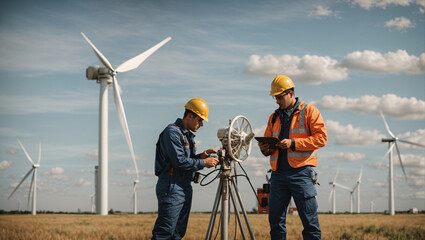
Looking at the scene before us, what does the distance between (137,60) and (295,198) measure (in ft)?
90.4

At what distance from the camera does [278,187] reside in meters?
7.27

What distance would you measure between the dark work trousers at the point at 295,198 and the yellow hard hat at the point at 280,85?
4.27 feet

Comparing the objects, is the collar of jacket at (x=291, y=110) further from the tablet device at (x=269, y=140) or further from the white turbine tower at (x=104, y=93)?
the white turbine tower at (x=104, y=93)

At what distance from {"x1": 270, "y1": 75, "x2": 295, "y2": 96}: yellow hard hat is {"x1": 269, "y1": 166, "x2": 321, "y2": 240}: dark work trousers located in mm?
1300

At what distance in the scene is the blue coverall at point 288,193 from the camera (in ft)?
23.0

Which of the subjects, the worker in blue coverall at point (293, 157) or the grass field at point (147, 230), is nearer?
the worker in blue coverall at point (293, 157)

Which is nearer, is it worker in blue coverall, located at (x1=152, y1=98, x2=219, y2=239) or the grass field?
worker in blue coverall, located at (x1=152, y1=98, x2=219, y2=239)

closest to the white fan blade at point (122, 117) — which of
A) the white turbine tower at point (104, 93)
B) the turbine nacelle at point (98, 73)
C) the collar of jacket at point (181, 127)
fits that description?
the white turbine tower at point (104, 93)

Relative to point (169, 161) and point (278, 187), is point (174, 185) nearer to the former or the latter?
point (169, 161)

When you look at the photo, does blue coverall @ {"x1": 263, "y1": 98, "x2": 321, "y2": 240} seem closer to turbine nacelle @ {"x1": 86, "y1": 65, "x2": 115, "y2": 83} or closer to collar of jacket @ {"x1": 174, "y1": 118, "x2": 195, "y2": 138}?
collar of jacket @ {"x1": 174, "y1": 118, "x2": 195, "y2": 138}

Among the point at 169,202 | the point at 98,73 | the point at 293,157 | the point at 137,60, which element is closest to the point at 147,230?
the point at 169,202

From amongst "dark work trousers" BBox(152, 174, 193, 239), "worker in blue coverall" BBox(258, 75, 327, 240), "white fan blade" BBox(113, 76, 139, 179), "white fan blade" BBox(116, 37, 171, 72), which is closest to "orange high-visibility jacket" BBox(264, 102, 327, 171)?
"worker in blue coverall" BBox(258, 75, 327, 240)

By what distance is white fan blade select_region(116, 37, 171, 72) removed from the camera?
32719 millimetres

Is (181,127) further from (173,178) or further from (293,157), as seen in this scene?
(293,157)
